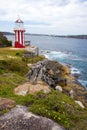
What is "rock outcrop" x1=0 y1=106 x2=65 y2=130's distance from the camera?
906 cm

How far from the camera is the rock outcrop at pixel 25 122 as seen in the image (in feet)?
29.7

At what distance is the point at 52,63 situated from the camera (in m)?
52.9

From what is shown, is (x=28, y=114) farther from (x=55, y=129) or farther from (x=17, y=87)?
(x=17, y=87)

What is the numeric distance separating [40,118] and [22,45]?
35.4 m

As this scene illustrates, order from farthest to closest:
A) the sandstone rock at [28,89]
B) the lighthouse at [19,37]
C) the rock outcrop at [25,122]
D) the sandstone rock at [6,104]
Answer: the lighthouse at [19,37] → the sandstone rock at [28,89] → the sandstone rock at [6,104] → the rock outcrop at [25,122]

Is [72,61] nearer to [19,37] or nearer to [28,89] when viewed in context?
[19,37]

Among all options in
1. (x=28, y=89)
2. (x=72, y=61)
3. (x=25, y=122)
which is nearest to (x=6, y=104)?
(x=25, y=122)

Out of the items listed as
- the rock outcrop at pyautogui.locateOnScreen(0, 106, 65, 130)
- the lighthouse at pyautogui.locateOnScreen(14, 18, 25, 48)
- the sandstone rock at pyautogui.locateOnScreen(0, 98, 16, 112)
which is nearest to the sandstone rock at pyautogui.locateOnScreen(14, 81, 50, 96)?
the sandstone rock at pyautogui.locateOnScreen(0, 98, 16, 112)

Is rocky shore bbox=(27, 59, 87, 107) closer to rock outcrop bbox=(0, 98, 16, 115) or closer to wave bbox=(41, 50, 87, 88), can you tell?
wave bbox=(41, 50, 87, 88)

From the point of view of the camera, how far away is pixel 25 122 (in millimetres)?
9172

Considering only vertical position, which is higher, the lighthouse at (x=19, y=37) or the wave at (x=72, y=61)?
the lighthouse at (x=19, y=37)

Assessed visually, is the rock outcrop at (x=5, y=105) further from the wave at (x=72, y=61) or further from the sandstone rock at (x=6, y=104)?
the wave at (x=72, y=61)

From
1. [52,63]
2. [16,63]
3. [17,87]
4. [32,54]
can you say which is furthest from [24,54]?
[17,87]

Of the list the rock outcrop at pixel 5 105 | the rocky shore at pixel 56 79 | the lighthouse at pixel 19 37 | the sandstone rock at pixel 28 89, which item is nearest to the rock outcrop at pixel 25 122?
the rock outcrop at pixel 5 105
